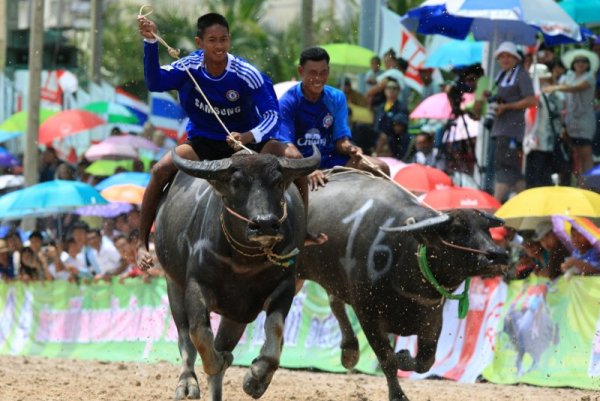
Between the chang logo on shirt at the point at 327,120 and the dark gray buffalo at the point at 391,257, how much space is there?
0.53 m

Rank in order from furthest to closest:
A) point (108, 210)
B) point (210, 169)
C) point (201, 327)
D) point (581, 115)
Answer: point (108, 210)
point (581, 115)
point (201, 327)
point (210, 169)

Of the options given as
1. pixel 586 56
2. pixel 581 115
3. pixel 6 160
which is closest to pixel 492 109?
pixel 581 115

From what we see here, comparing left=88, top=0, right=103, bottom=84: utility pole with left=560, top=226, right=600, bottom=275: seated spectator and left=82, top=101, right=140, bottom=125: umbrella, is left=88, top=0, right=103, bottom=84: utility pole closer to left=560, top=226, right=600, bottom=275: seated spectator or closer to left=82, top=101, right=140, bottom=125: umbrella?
left=82, top=101, right=140, bottom=125: umbrella

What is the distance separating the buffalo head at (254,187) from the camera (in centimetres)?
795

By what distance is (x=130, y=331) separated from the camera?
52.6 feet

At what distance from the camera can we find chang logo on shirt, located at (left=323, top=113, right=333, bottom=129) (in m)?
11.3

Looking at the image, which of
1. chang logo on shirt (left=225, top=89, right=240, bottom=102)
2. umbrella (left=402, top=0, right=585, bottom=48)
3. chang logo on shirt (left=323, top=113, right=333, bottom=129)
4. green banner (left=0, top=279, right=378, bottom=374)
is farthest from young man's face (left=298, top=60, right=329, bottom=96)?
green banner (left=0, top=279, right=378, bottom=374)

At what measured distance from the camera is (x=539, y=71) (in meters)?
15.3

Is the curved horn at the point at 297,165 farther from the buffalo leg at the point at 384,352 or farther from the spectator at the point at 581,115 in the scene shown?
the spectator at the point at 581,115

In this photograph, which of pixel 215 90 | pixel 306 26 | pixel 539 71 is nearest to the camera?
pixel 215 90

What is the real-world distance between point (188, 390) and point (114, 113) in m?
12.9

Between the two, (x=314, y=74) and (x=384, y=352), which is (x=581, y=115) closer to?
(x=314, y=74)

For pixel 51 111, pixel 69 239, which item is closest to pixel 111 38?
pixel 51 111

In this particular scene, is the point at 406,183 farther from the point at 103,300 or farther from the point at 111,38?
the point at 111,38
